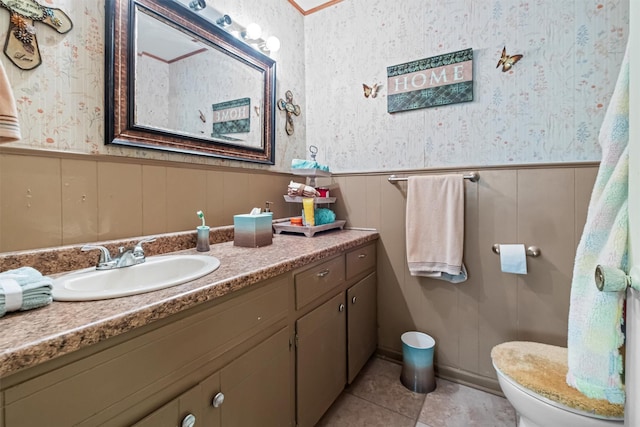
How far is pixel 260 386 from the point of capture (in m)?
0.91

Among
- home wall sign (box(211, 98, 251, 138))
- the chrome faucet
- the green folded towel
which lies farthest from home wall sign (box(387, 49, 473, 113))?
the green folded towel

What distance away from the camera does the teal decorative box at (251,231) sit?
1.30 m

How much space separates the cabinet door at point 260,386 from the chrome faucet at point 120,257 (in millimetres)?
510

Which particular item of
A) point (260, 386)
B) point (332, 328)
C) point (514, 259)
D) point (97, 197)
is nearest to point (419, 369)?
point (332, 328)

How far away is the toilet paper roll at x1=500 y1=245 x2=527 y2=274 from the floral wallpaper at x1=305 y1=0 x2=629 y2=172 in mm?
471

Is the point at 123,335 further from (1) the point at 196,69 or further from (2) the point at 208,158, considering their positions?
(1) the point at 196,69

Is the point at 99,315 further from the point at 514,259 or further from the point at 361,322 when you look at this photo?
the point at 514,259

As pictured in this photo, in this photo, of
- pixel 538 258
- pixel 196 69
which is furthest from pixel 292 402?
pixel 196 69

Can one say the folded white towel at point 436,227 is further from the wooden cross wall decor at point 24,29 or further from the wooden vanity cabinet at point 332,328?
the wooden cross wall decor at point 24,29

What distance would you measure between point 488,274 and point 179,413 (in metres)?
1.58

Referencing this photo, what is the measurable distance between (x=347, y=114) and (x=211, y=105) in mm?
951

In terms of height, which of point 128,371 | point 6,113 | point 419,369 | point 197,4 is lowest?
point 419,369

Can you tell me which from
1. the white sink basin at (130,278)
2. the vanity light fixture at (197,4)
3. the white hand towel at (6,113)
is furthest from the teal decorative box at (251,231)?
the vanity light fixture at (197,4)

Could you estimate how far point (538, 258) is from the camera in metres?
1.44
